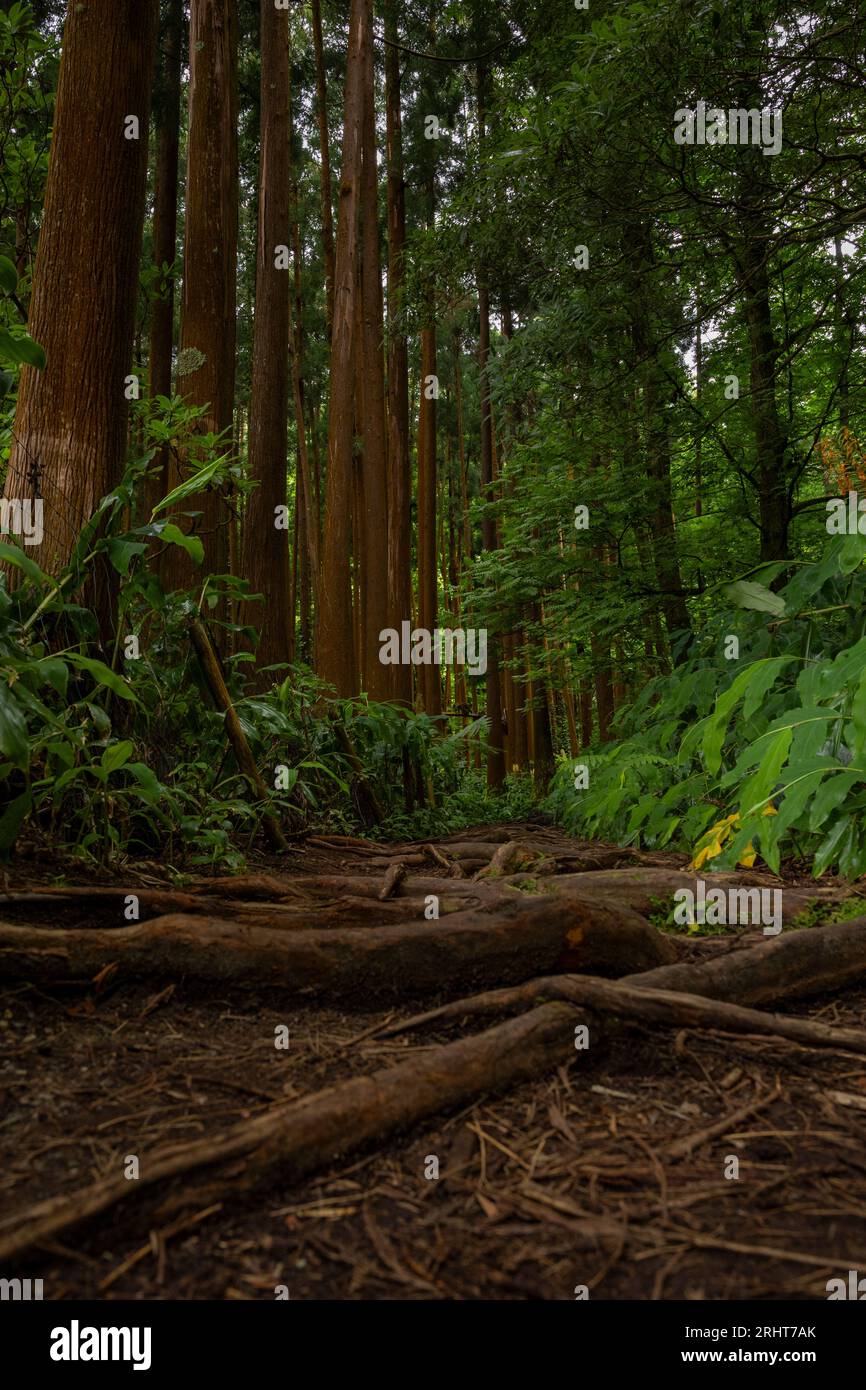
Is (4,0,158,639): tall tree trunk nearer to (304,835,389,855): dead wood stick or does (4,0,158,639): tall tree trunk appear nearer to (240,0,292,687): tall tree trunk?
(304,835,389,855): dead wood stick

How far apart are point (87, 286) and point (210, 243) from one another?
3465mm

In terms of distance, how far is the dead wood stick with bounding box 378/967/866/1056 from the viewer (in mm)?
1814

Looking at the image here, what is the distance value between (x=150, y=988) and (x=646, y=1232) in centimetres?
133

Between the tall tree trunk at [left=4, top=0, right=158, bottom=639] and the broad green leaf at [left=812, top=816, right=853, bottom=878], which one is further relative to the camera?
the tall tree trunk at [left=4, top=0, right=158, bottom=639]

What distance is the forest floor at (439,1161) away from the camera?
3.57 ft

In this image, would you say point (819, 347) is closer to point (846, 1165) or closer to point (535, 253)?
point (535, 253)

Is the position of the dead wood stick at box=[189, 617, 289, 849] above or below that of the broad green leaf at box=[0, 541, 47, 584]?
below

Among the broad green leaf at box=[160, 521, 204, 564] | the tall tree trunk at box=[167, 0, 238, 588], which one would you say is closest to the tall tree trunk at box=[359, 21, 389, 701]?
the tall tree trunk at box=[167, 0, 238, 588]

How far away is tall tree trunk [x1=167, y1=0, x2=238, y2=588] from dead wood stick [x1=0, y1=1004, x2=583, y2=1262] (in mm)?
4671

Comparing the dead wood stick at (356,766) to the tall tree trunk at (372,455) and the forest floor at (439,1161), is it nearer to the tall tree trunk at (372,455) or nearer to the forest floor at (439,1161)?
the forest floor at (439,1161)

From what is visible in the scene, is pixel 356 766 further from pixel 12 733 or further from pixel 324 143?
pixel 324 143

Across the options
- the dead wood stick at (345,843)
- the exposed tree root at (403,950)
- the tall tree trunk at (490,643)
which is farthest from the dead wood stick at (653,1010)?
the tall tree trunk at (490,643)

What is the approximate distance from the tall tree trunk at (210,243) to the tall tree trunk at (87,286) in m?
2.37

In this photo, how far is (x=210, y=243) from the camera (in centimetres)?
600
